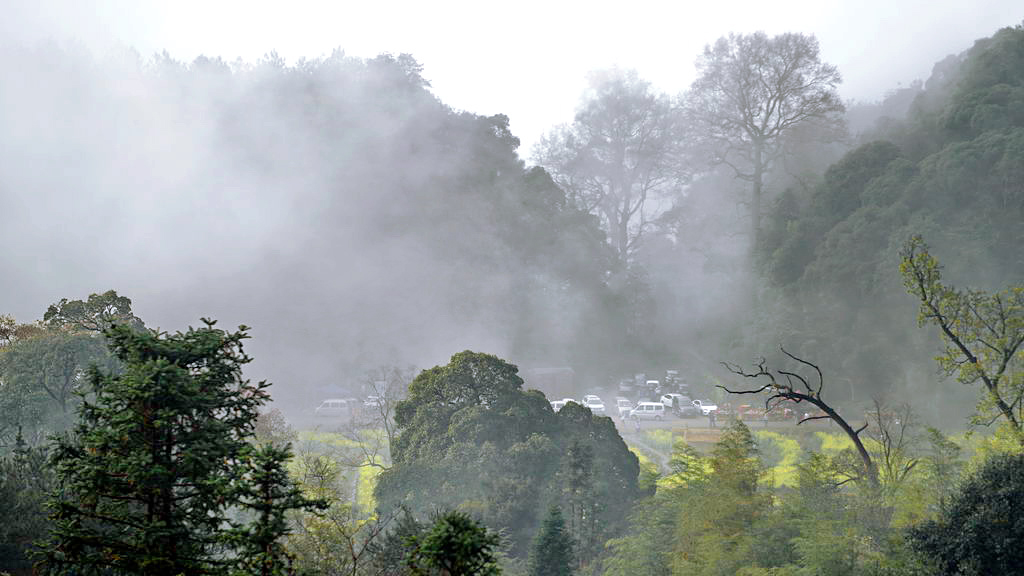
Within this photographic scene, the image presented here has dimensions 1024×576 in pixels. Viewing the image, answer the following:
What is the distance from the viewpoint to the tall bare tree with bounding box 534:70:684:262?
1943 inches

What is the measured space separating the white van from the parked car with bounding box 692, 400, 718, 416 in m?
2.14

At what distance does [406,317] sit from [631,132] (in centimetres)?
1982

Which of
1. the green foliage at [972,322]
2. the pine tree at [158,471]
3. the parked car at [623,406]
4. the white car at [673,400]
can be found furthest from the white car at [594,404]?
the pine tree at [158,471]

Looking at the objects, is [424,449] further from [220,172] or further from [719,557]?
[220,172]

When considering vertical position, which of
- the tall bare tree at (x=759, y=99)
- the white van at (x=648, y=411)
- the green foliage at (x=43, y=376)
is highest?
the tall bare tree at (x=759, y=99)

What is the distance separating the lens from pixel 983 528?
10195mm

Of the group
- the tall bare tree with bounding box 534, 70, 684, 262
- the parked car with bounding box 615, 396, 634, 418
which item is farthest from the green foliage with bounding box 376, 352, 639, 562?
the tall bare tree with bounding box 534, 70, 684, 262

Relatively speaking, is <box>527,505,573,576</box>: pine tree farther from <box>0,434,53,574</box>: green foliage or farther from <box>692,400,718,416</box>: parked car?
<box>692,400,718,416</box>: parked car

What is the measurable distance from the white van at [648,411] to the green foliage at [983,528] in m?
21.6

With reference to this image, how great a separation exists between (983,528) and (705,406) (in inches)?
961

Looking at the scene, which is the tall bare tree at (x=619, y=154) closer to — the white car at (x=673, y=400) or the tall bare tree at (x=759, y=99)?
the tall bare tree at (x=759, y=99)

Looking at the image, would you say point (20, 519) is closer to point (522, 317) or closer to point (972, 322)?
point (972, 322)

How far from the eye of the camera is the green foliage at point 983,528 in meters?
10.0

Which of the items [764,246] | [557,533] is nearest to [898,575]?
[557,533]
